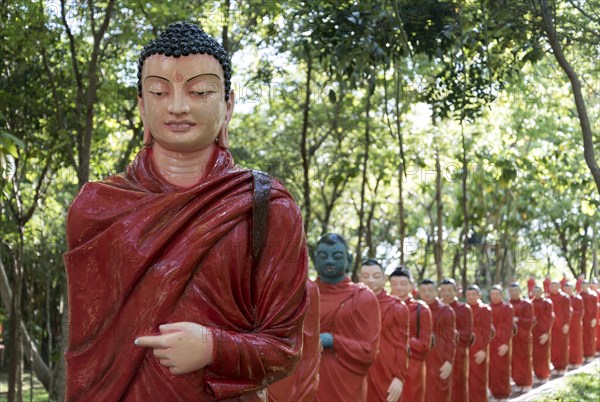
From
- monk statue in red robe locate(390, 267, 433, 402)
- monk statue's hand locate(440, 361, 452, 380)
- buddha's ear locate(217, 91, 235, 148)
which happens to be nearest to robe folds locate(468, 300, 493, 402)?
monk statue's hand locate(440, 361, 452, 380)

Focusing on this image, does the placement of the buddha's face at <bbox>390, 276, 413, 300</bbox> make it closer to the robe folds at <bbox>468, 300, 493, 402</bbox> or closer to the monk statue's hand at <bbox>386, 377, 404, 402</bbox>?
the monk statue's hand at <bbox>386, 377, 404, 402</bbox>

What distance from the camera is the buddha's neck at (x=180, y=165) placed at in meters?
3.63

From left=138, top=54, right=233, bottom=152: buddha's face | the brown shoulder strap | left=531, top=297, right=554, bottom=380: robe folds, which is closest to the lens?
the brown shoulder strap

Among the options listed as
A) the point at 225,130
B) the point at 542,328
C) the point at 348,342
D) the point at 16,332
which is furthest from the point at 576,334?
the point at 225,130

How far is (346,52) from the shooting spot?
7891 mm

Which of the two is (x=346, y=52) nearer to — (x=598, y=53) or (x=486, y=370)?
(x=598, y=53)

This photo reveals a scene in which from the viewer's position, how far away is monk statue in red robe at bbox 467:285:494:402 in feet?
46.9

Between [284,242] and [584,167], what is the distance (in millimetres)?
17565

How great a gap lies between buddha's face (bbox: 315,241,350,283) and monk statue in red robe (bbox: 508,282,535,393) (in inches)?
358

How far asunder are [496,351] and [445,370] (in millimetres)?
3913

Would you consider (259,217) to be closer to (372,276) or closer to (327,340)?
(327,340)

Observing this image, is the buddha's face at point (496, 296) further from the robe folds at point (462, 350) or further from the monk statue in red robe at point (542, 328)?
the robe folds at point (462, 350)

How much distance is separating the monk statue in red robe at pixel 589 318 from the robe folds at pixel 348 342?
14.7 metres

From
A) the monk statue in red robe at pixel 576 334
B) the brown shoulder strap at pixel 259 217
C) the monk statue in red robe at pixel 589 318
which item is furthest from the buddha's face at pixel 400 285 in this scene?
the monk statue in red robe at pixel 589 318
